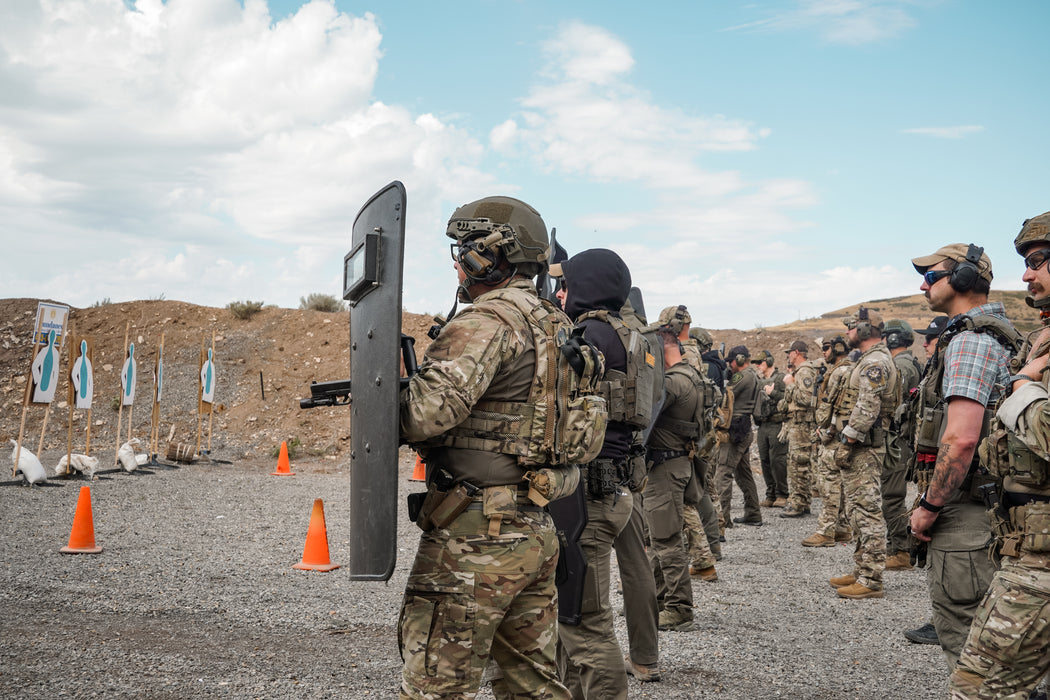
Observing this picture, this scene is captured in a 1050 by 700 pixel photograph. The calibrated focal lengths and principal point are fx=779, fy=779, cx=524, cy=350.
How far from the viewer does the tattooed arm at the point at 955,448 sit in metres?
3.22

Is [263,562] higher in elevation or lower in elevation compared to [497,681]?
lower

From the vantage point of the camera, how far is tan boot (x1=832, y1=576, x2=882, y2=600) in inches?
272

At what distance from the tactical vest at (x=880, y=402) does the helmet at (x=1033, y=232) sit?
4.67 m

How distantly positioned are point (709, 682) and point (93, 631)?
13.2 feet

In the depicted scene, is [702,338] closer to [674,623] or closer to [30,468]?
[674,623]

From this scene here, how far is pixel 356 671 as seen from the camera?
4629mm

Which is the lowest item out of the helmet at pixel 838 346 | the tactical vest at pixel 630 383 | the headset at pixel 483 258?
the tactical vest at pixel 630 383

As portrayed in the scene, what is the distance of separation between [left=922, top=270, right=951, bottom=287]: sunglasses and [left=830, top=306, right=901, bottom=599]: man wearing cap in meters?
3.92

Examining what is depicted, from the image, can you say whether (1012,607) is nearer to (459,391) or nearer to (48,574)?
(459,391)

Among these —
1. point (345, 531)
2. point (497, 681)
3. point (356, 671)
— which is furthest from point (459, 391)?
point (345, 531)

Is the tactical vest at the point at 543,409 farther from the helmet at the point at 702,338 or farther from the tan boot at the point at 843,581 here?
the helmet at the point at 702,338

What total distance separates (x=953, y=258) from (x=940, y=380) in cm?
62

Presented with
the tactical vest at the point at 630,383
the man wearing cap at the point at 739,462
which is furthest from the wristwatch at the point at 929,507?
the man wearing cap at the point at 739,462

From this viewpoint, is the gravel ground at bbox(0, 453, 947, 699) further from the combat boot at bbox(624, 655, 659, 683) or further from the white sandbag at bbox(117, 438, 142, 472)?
the white sandbag at bbox(117, 438, 142, 472)
